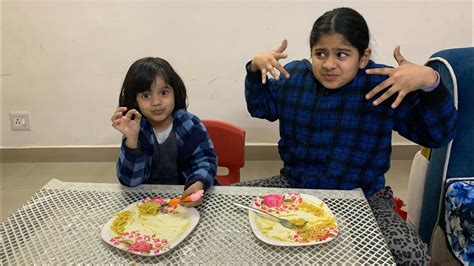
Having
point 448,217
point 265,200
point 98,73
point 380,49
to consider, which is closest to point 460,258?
point 448,217

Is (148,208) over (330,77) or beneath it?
beneath

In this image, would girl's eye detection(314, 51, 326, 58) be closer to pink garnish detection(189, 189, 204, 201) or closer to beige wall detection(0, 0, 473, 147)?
pink garnish detection(189, 189, 204, 201)

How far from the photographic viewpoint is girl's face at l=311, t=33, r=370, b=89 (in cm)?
116

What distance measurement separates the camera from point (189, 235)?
32.5 inches

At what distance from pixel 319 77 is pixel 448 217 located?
0.57 meters

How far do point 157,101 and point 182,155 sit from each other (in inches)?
7.4

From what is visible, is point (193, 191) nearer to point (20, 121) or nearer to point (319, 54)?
point (319, 54)

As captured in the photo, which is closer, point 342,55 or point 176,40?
point 342,55

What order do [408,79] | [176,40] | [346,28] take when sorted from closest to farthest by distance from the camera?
[408,79] < [346,28] < [176,40]

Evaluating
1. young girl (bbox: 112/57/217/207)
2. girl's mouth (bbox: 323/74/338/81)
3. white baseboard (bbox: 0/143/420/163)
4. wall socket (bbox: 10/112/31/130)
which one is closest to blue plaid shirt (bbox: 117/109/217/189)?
young girl (bbox: 112/57/217/207)

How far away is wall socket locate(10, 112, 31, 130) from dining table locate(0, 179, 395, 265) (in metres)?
1.74

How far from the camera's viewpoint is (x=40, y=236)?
0.81 meters

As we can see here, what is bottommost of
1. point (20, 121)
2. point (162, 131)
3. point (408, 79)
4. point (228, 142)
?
point (20, 121)

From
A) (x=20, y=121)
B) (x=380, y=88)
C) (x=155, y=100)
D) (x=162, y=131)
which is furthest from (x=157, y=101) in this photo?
(x=20, y=121)
